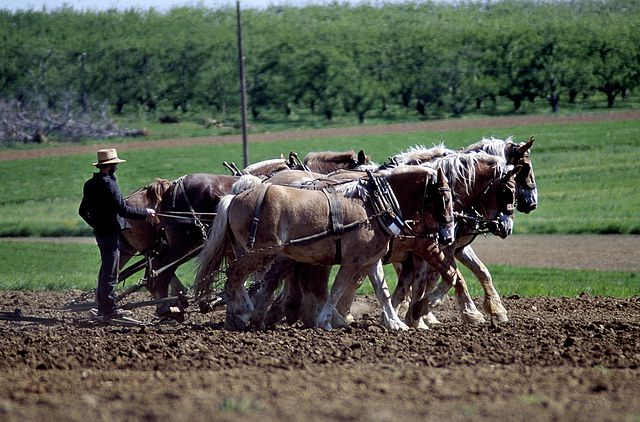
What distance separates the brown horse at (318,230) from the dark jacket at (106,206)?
926 millimetres

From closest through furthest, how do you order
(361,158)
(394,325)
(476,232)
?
1. (394,325)
2. (476,232)
3. (361,158)

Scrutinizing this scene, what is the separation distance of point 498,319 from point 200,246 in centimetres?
339

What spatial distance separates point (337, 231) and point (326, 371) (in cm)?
273

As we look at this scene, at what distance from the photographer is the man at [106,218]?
1191 centimetres

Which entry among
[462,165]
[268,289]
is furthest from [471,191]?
[268,289]

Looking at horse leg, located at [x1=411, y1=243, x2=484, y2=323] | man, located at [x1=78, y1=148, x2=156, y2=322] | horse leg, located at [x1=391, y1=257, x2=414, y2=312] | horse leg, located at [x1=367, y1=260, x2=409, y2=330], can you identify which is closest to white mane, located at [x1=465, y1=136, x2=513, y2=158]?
horse leg, located at [x1=411, y1=243, x2=484, y2=323]

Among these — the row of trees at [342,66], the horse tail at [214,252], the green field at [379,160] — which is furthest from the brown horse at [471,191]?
the row of trees at [342,66]

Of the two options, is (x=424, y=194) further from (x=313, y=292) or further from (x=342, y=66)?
(x=342, y=66)

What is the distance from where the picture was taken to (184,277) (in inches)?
746

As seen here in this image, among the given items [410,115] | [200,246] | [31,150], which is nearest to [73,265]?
[200,246]

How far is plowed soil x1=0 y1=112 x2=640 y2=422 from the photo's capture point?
282 inches

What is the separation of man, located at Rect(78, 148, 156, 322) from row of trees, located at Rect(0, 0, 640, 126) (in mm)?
32835

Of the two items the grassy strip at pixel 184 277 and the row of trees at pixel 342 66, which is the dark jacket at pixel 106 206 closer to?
the grassy strip at pixel 184 277

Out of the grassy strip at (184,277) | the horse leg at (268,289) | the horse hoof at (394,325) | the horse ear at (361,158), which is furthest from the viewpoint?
the grassy strip at (184,277)
